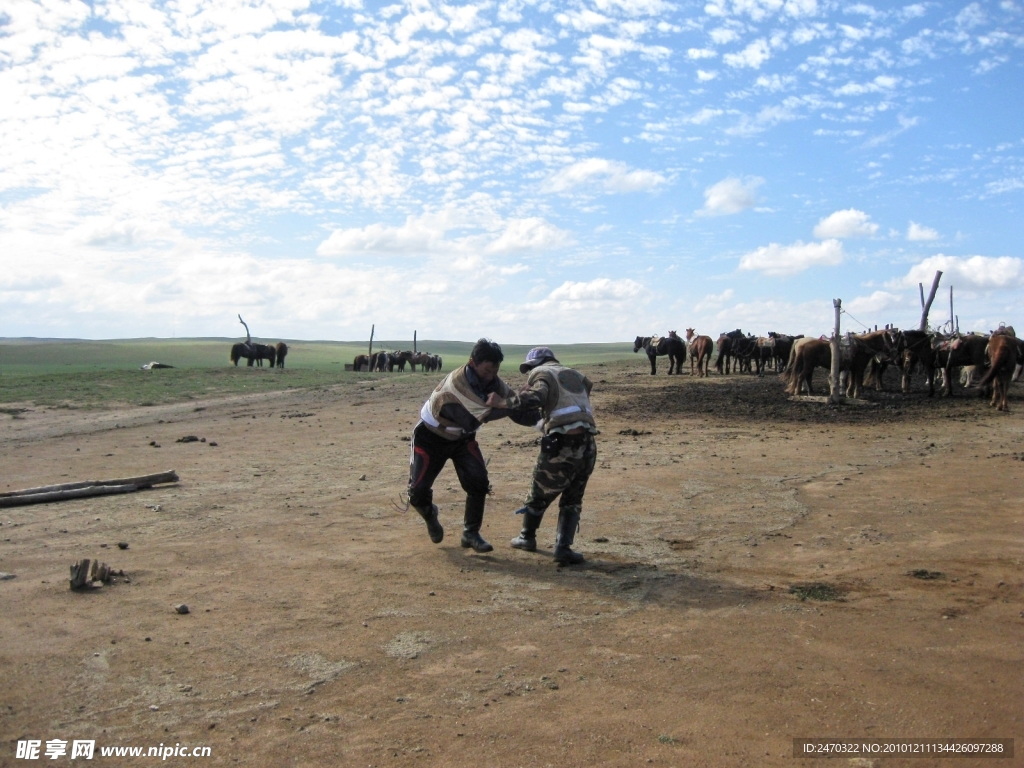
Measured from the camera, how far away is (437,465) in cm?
692

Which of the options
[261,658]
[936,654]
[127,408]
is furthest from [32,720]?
[127,408]

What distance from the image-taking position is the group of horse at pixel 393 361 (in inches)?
1957

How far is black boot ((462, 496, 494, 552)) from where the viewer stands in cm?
682

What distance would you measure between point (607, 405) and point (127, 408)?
11441mm

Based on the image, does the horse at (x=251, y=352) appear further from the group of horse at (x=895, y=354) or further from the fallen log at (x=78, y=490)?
the fallen log at (x=78, y=490)

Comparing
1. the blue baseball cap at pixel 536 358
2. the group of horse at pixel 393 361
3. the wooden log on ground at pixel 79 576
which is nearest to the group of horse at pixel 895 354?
the blue baseball cap at pixel 536 358

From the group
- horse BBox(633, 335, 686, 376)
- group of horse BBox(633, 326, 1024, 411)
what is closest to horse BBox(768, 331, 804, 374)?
horse BBox(633, 335, 686, 376)

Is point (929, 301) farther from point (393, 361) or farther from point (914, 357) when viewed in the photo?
point (393, 361)

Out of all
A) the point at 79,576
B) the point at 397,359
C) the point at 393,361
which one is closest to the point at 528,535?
the point at 79,576

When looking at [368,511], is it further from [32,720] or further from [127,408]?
[127,408]

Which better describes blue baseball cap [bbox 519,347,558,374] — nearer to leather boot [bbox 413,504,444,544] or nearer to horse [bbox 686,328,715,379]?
leather boot [bbox 413,504,444,544]

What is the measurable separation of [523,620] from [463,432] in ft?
6.19

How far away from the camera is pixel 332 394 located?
2448cm

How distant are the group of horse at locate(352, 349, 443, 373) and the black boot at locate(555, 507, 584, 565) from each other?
138ft
